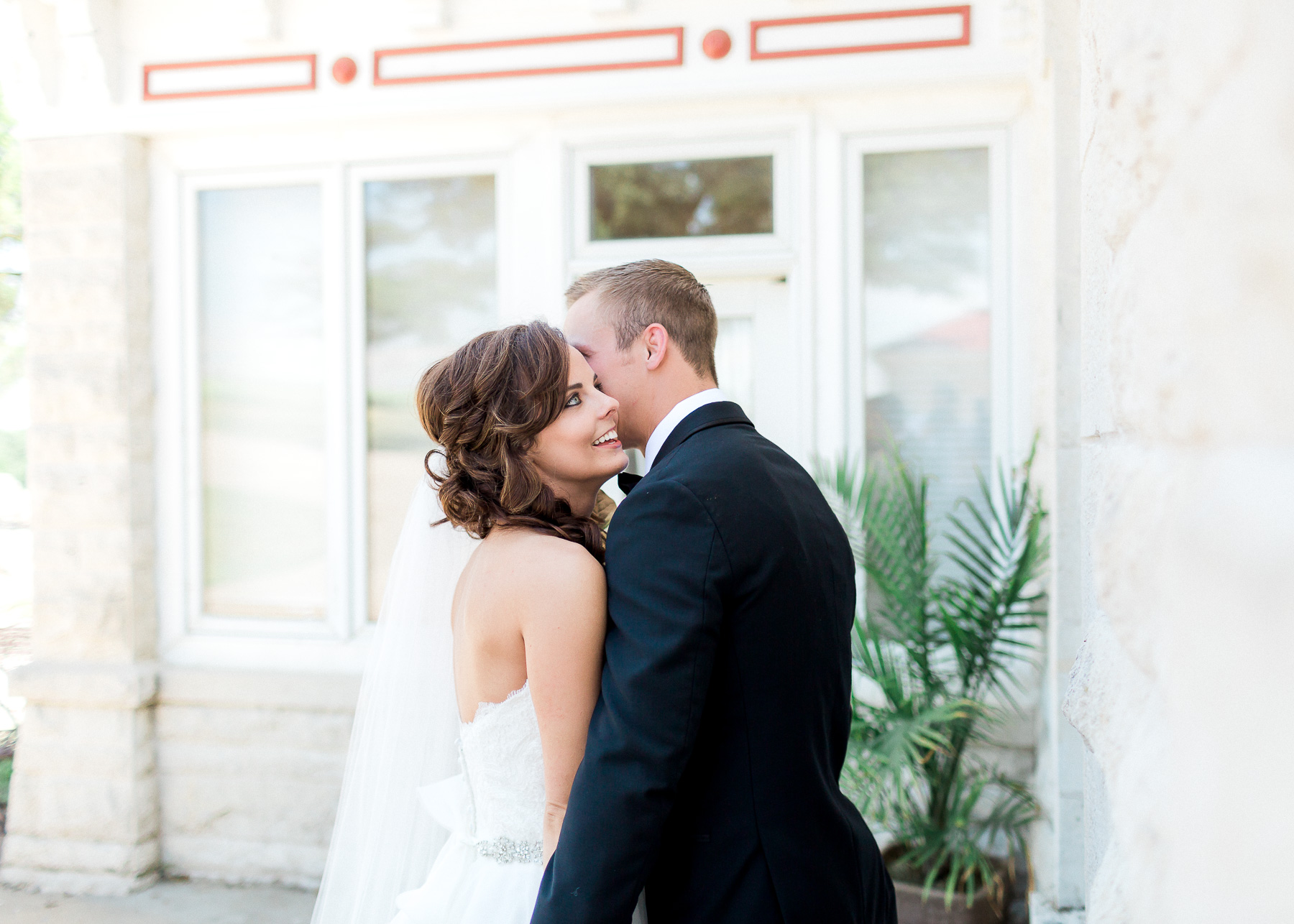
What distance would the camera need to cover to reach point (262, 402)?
4.73m

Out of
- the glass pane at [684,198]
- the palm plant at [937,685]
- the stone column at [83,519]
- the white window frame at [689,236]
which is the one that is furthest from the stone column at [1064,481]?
the stone column at [83,519]

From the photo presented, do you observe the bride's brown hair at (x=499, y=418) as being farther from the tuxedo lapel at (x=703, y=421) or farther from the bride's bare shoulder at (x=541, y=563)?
the tuxedo lapel at (x=703, y=421)

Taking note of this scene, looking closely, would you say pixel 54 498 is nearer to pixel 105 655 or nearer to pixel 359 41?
pixel 105 655

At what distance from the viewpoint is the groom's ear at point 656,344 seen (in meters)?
1.78

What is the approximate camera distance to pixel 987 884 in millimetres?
3178

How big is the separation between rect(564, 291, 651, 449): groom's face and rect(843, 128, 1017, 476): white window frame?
2.24m

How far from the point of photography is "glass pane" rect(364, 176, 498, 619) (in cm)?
451

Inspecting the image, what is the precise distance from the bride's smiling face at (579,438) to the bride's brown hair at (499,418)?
0.02 meters

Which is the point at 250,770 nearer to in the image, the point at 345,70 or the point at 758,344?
the point at 758,344

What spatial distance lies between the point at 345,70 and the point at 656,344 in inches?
129

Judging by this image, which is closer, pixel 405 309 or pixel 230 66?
pixel 230 66

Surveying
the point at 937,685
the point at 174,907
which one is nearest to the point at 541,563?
the point at 937,685

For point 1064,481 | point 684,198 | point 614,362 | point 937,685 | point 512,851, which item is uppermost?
point 684,198

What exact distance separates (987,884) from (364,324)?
3.50 metres
